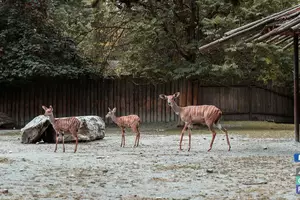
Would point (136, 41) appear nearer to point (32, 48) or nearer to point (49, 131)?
point (32, 48)

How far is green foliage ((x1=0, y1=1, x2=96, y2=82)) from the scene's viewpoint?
2125cm

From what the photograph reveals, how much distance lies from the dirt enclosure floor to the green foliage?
8926mm

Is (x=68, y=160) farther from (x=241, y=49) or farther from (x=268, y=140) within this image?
(x=241, y=49)

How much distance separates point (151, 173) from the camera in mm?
8141

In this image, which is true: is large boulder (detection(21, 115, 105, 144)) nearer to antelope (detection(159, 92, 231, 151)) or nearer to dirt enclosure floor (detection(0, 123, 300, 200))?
dirt enclosure floor (detection(0, 123, 300, 200))

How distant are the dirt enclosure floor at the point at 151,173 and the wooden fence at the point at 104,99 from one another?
10526mm

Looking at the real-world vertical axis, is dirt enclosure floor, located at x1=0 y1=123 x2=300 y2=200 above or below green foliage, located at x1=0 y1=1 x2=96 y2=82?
below

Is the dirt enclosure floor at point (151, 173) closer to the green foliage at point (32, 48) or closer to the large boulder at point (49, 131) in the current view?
the large boulder at point (49, 131)

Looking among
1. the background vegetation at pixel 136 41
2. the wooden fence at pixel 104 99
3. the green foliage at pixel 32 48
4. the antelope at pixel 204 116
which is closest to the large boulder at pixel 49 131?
the antelope at pixel 204 116

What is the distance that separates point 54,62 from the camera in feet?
73.3

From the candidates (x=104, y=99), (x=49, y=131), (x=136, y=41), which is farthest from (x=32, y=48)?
(x=49, y=131)

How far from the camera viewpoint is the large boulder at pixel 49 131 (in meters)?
14.5

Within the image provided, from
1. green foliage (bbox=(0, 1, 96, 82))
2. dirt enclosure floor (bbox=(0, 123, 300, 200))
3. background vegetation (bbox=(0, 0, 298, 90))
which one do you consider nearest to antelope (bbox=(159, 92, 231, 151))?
dirt enclosure floor (bbox=(0, 123, 300, 200))

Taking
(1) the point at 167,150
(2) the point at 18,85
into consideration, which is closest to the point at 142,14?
(2) the point at 18,85
